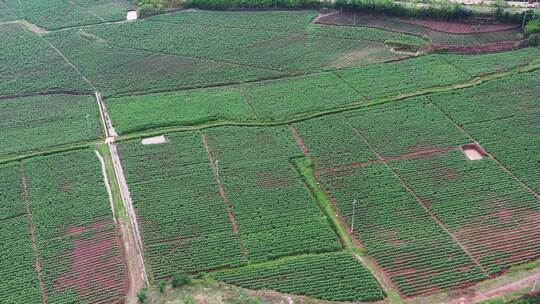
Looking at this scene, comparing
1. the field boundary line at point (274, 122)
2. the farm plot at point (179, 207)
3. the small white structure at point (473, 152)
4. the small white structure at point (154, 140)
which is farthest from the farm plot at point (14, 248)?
the small white structure at point (473, 152)

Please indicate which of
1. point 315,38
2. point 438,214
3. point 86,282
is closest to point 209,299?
point 86,282

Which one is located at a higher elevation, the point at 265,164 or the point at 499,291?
the point at 265,164

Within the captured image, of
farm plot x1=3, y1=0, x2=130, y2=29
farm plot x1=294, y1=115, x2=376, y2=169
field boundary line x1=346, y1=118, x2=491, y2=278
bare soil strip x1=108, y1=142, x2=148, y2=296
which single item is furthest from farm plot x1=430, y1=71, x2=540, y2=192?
farm plot x1=3, y1=0, x2=130, y2=29

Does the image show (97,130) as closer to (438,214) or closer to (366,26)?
(438,214)

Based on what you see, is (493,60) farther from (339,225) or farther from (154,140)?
(154,140)

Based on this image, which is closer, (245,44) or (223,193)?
(223,193)

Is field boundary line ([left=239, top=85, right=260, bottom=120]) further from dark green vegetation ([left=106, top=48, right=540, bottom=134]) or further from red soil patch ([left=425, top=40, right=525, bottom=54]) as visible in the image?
red soil patch ([left=425, top=40, right=525, bottom=54])

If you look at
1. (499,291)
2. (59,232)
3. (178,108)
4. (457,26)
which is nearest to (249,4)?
(178,108)
